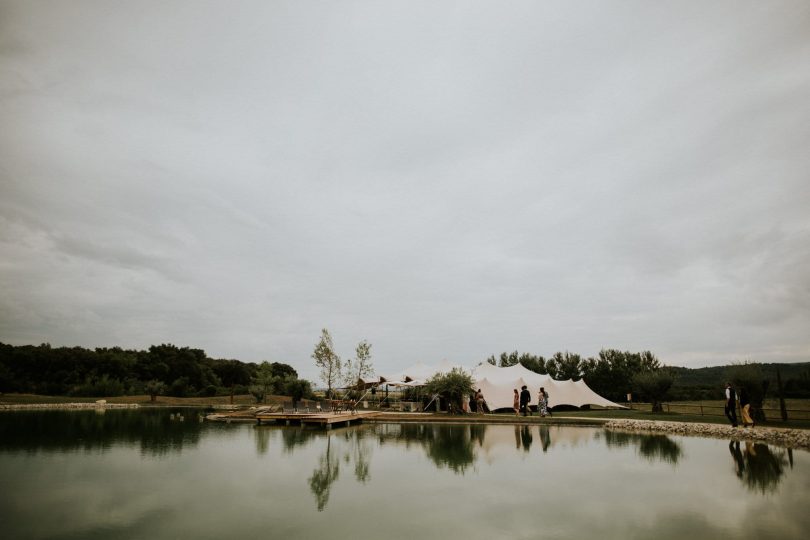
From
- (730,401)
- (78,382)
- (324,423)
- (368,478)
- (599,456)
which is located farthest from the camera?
(78,382)

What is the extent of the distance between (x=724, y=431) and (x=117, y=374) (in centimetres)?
5367

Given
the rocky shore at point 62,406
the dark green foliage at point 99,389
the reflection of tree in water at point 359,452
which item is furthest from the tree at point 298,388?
the reflection of tree in water at point 359,452

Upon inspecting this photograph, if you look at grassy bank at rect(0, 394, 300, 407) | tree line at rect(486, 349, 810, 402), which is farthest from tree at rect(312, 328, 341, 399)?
tree line at rect(486, 349, 810, 402)

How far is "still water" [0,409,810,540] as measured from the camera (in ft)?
23.1

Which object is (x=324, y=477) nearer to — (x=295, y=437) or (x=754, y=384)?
(x=295, y=437)

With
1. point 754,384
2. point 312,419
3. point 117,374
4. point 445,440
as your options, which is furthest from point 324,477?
point 117,374

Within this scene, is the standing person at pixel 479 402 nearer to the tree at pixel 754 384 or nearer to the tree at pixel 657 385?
the tree at pixel 657 385

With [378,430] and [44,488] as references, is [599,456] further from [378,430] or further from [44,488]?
[44,488]

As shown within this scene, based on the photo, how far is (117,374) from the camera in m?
50.6

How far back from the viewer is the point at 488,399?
28.7 m

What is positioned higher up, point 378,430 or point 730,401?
point 730,401

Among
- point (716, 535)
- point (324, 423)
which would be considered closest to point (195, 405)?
point (324, 423)

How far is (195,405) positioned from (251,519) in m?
37.0

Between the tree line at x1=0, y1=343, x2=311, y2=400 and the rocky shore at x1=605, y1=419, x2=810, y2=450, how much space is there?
88.0ft
